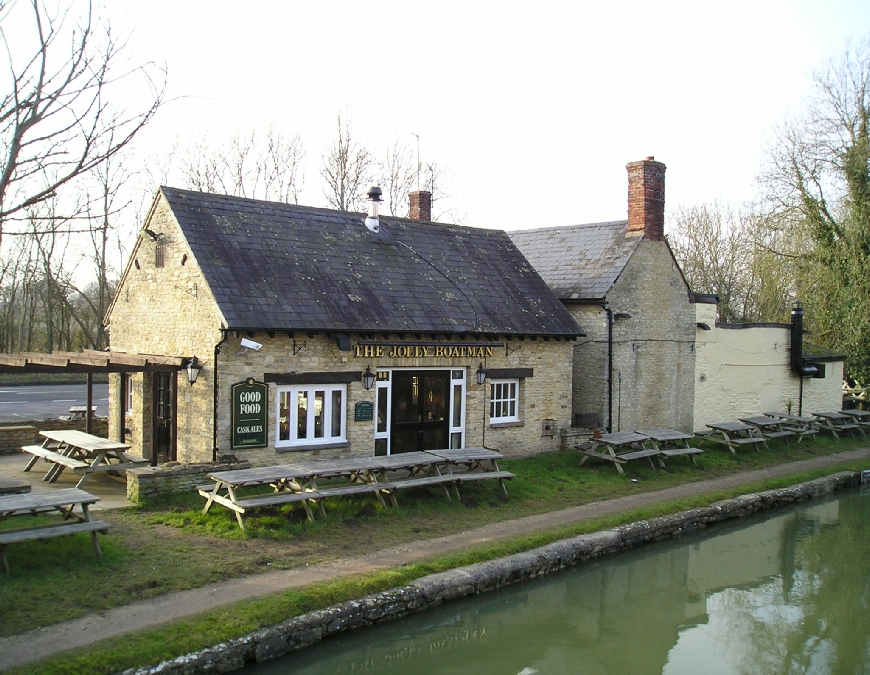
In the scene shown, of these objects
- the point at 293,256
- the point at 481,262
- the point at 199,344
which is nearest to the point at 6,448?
the point at 199,344

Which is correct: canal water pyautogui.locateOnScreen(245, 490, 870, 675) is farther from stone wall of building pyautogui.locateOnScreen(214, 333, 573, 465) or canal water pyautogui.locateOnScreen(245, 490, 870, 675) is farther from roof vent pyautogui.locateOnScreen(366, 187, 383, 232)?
roof vent pyautogui.locateOnScreen(366, 187, 383, 232)

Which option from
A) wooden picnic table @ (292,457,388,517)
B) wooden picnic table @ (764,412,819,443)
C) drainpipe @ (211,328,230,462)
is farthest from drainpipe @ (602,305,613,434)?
drainpipe @ (211,328,230,462)

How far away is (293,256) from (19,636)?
8.31 meters

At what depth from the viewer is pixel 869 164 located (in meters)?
26.4

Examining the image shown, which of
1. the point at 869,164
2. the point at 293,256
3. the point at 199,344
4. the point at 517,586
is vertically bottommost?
the point at 517,586

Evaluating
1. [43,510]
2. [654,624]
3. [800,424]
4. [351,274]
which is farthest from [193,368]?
[800,424]

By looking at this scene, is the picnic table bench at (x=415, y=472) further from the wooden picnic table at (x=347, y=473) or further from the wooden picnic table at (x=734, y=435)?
the wooden picnic table at (x=734, y=435)

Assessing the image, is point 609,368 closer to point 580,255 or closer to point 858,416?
point 580,255

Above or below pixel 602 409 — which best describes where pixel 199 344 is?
above

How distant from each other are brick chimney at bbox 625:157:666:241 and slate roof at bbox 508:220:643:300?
15.2 inches

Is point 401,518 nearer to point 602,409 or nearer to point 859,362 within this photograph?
point 602,409

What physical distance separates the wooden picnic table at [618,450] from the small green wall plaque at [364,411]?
4912 mm

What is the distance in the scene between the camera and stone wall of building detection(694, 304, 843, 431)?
67.0ft

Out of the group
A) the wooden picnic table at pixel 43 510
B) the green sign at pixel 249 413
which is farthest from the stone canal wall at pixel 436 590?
the green sign at pixel 249 413
